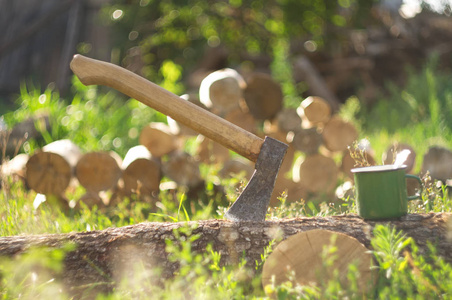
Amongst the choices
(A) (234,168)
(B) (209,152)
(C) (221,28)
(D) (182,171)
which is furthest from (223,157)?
(C) (221,28)

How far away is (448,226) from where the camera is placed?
1.98 m

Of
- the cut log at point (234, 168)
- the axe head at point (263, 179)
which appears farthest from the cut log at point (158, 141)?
the axe head at point (263, 179)

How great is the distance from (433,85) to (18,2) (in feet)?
20.9

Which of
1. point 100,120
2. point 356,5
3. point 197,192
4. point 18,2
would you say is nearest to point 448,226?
point 197,192

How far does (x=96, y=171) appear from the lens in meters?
3.65

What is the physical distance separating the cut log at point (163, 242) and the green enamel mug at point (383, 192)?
4 cm

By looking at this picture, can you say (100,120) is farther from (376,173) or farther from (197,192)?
(376,173)

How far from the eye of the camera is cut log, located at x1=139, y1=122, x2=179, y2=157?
3855 mm

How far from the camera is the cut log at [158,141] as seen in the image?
3855 mm

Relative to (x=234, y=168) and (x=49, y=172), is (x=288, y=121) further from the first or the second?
(x=49, y=172)

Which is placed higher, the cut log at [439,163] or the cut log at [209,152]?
the cut log at [209,152]

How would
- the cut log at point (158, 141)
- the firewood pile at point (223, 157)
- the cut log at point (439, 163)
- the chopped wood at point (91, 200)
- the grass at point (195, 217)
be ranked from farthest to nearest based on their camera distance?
the cut log at point (158, 141), the chopped wood at point (91, 200), the firewood pile at point (223, 157), the cut log at point (439, 163), the grass at point (195, 217)

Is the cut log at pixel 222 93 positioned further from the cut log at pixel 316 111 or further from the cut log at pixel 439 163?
the cut log at pixel 439 163

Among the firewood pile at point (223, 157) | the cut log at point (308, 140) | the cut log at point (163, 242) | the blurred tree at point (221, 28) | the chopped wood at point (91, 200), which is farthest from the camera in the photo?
the blurred tree at point (221, 28)
